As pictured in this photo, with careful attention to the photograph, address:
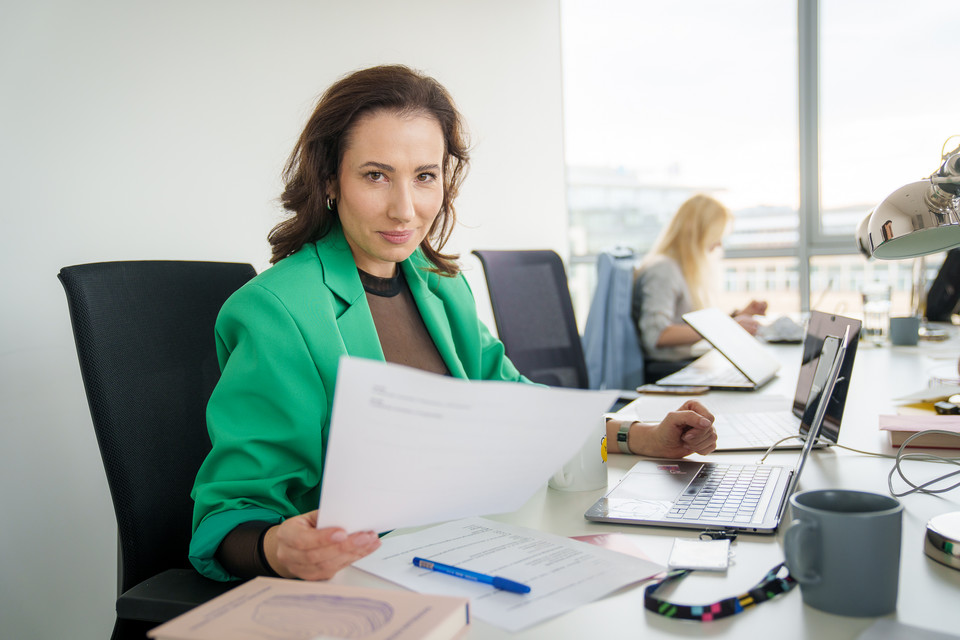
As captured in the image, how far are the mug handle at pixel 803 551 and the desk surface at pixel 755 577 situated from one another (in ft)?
0.12

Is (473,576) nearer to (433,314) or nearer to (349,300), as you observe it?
(349,300)

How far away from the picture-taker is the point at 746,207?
4539 millimetres

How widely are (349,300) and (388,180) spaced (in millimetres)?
215

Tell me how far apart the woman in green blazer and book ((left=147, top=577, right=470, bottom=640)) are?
0.21 ft

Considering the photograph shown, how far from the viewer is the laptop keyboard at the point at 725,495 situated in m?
0.87

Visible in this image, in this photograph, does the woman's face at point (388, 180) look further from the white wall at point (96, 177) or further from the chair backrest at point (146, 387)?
the white wall at point (96, 177)

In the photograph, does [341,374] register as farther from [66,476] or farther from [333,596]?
[66,476]

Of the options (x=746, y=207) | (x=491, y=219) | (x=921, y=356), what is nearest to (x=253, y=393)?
(x=921, y=356)

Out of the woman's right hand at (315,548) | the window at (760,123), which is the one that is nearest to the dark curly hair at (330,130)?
the woman's right hand at (315,548)

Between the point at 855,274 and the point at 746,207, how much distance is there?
2.65 ft

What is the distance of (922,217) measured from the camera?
922 mm

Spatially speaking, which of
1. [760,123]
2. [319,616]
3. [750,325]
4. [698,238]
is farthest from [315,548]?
[760,123]

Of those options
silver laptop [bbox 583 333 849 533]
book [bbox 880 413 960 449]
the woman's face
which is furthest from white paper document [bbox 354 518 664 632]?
book [bbox 880 413 960 449]

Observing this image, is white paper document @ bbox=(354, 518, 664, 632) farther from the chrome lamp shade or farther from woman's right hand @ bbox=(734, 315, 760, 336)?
woman's right hand @ bbox=(734, 315, 760, 336)
